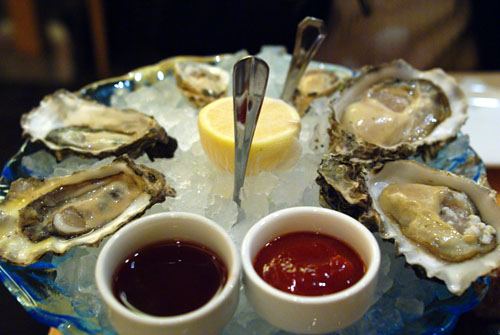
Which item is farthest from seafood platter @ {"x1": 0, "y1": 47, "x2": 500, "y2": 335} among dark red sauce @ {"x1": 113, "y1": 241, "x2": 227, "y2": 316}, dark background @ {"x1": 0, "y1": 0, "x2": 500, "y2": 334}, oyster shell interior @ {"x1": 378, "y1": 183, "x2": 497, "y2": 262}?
dark background @ {"x1": 0, "y1": 0, "x2": 500, "y2": 334}

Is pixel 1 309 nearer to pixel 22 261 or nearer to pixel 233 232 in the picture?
pixel 22 261

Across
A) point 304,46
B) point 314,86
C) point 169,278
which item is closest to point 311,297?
point 169,278

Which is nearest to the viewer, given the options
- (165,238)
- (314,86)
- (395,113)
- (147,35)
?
(165,238)

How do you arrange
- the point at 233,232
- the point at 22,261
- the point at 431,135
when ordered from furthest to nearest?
the point at 431,135 → the point at 233,232 → the point at 22,261

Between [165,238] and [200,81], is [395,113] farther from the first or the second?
[165,238]

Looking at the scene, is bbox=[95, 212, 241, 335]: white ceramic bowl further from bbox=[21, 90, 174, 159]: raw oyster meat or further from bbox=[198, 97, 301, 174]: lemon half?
bbox=[21, 90, 174, 159]: raw oyster meat

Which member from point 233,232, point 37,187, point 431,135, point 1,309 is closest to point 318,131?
point 431,135
